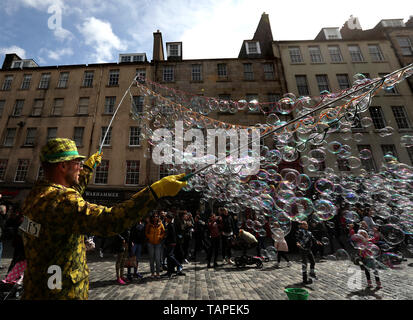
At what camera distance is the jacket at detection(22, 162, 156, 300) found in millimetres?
1425

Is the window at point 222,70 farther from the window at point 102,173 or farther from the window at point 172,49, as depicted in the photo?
the window at point 102,173

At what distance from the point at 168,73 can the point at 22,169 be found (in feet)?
57.7

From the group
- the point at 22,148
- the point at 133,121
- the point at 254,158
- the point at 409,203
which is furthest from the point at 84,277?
the point at 22,148

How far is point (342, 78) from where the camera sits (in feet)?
69.1

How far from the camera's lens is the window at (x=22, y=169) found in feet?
63.3

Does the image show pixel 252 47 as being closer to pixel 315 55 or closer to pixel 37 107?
pixel 315 55

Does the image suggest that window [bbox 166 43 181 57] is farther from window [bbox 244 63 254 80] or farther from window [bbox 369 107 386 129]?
window [bbox 369 107 386 129]

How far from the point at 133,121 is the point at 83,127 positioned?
5.33 metres

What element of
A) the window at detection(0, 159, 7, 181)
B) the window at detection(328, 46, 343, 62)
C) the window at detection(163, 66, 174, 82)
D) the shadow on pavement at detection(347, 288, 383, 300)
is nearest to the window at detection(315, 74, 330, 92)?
the window at detection(328, 46, 343, 62)

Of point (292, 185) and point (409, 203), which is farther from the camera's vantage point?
point (409, 203)

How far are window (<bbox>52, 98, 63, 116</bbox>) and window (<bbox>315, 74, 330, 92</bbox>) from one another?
91.1 feet

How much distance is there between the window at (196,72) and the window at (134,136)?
8170 millimetres

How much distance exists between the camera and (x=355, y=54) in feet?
71.3

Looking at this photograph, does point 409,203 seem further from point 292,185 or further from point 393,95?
point 393,95
